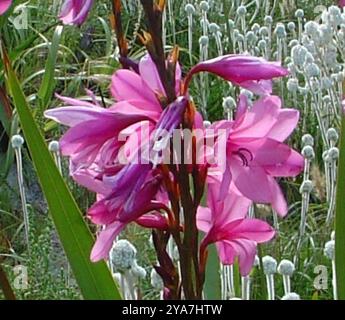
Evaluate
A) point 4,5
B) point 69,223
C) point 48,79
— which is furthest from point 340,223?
point 48,79

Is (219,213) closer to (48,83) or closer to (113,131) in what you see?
(113,131)

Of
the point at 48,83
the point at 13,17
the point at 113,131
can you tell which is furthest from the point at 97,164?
the point at 13,17

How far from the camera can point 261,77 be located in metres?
0.58

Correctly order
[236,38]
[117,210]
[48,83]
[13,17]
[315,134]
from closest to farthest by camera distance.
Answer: [117,210] → [236,38] → [48,83] → [315,134] → [13,17]

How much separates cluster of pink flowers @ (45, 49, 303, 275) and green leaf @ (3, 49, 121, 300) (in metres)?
0.10

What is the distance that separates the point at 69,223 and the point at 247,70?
21cm

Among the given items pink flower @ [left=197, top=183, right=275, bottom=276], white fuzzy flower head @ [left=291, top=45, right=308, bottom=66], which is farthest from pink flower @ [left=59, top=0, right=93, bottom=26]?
white fuzzy flower head @ [left=291, top=45, right=308, bottom=66]

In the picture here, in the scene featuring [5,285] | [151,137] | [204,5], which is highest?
[204,5]

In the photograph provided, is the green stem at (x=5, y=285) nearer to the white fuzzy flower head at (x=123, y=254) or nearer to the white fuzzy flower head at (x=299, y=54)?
the white fuzzy flower head at (x=123, y=254)

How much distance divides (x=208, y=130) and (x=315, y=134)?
1.77 metres

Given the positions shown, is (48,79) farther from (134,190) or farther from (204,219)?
(134,190)

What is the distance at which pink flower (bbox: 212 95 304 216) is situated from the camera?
1.93 feet

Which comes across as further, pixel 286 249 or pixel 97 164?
pixel 286 249

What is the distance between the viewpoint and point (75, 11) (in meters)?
0.59
